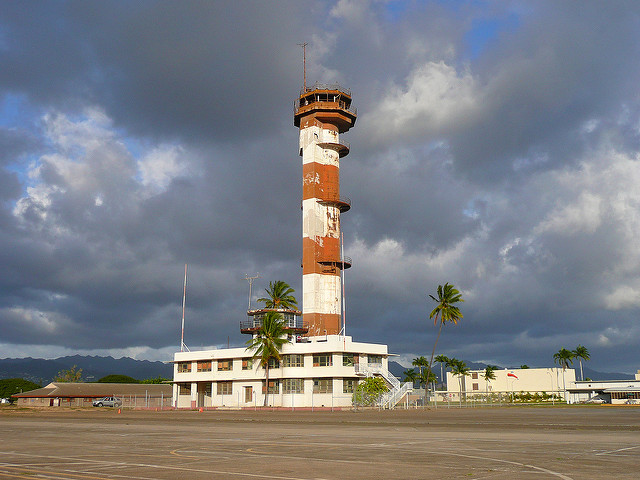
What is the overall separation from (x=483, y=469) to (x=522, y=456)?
11.2 feet

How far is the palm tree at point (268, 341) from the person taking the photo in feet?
258

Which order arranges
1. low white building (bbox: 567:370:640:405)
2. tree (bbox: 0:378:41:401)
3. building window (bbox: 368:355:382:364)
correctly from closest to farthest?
1. building window (bbox: 368:355:382:364)
2. low white building (bbox: 567:370:640:405)
3. tree (bbox: 0:378:41:401)

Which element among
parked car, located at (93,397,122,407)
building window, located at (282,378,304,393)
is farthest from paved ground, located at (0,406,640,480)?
parked car, located at (93,397,122,407)

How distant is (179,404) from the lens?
89500 millimetres

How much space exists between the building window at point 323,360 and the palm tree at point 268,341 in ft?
15.7

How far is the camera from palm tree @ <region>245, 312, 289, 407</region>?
78562mm

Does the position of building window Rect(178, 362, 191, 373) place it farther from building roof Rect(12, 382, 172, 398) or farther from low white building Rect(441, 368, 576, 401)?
low white building Rect(441, 368, 576, 401)

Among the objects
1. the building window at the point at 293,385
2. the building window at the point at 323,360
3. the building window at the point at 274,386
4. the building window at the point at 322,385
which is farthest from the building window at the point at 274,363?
the building window at the point at 322,385

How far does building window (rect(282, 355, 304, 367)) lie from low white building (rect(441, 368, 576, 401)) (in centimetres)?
6496

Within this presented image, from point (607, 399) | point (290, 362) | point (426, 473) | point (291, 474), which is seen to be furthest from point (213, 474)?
point (607, 399)

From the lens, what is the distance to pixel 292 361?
78688 millimetres

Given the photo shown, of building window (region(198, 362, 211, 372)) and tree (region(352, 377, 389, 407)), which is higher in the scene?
building window (region(198, 362, 211, 372))

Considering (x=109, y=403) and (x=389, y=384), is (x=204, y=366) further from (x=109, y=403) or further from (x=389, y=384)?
(x=389, y=384)

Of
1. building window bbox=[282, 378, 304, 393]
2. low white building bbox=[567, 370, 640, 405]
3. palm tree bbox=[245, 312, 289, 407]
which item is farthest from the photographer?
low white building bbox=[567, 370, 640, 405]
